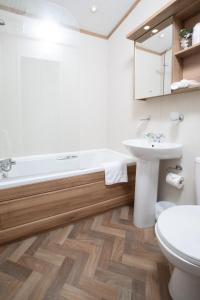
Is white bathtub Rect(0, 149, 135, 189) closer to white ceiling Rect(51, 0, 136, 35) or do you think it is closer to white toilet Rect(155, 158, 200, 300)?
white toilet Rect(155, 158, 200, 300)

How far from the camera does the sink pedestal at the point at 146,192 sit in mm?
1659

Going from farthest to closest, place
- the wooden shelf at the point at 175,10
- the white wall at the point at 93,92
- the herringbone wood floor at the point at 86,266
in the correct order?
the white wall at the point at 93,92 < the wooden shelf at the point at 175,10 < the herringbone wood floor at the point at 86,266

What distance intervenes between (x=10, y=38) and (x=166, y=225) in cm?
250

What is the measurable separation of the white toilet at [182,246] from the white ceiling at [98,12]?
2.35m

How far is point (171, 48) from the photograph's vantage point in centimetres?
159

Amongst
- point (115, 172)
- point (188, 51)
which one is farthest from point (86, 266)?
point (188, 51)

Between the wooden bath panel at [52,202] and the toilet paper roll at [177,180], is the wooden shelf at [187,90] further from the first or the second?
the wooden bath panel at [52,202]

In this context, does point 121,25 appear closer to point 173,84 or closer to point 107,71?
point 107,71

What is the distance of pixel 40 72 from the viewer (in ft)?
7.34

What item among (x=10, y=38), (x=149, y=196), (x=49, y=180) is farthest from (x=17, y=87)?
(x=149, y=196)

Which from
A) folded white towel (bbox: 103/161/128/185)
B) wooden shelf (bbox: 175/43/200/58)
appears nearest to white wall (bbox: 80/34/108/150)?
folded white towel (bbox: 103/161/128/185)

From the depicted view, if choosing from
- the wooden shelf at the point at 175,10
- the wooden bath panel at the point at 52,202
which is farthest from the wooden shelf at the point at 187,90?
the wooden bath panel at the point at 52,202

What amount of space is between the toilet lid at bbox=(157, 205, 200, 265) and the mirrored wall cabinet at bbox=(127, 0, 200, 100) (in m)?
1.00

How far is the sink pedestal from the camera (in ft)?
5.44
